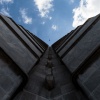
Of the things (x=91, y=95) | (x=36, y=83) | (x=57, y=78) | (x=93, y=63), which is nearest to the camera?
(x=91, y=95)

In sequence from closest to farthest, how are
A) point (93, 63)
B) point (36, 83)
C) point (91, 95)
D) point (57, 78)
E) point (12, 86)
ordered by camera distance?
point (91, 95)
point (12, 86)
point (93, 63)
point (36, 83)
point (57, 78)

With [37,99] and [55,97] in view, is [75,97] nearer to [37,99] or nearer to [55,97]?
[55,97]

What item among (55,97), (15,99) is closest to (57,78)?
(55,97)

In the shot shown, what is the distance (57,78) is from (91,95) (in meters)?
2.27

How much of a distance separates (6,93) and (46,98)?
106 cm

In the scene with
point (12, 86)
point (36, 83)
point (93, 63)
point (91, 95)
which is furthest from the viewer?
point (36, 83)

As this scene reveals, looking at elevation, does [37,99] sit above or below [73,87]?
above

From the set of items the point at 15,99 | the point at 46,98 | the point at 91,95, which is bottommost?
the point at 91,95

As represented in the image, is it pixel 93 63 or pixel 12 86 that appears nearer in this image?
pixel 12 86

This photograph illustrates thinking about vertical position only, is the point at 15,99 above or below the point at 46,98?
above

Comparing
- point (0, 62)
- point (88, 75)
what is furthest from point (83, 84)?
point (0, 62)

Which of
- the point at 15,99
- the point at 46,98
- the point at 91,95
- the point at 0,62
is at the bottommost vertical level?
the point at 91,95

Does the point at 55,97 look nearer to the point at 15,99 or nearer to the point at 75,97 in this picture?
the point at 75,97

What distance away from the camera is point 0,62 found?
18.3ft
